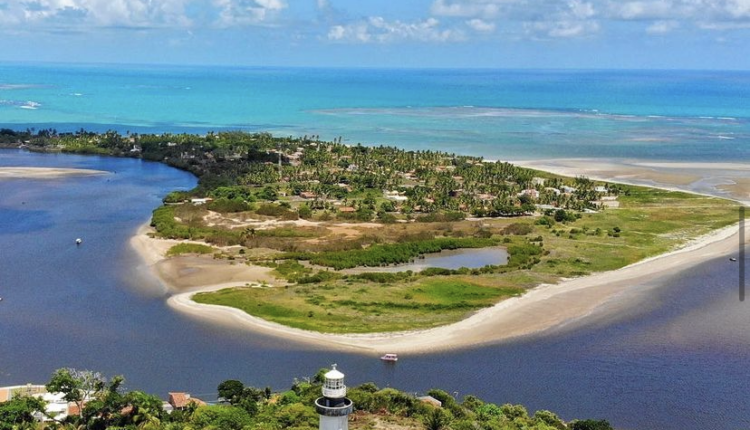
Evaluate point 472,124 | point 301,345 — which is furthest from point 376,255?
point 472,124

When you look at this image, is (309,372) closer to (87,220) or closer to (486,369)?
(486,369)

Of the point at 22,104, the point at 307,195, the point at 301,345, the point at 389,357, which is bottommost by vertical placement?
the point at 389,357

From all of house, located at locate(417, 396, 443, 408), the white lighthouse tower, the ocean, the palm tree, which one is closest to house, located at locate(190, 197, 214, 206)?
the ocean

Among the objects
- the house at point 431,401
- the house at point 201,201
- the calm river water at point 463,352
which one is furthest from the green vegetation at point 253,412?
the house at point 201,201

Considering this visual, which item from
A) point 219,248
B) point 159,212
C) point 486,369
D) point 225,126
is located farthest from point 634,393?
point 225,126

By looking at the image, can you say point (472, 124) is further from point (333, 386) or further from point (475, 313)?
point (333, 386)

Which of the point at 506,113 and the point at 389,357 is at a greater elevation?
the point at 506,113

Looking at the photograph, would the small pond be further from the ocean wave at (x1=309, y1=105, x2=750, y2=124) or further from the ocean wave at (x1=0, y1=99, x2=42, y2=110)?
the ocean wave at (x1=0, y1=99, x2=42, y2=110)
